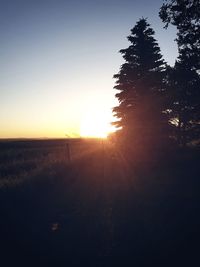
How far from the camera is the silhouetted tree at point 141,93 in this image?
2406cm

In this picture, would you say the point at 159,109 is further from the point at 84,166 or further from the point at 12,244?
the point at 12,244

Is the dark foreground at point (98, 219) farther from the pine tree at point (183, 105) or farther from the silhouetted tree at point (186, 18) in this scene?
the pine tree at point (183, 105)

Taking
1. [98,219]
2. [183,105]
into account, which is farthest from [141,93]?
[98,219]

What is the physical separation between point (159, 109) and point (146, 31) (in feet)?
23.0

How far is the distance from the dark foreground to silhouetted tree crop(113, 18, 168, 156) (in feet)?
30.4

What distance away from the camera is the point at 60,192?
38.4ft

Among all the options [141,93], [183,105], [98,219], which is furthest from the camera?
[183,105]

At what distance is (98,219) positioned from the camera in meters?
8.64

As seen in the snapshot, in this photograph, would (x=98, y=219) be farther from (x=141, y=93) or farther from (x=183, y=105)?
(x=183, y=105)

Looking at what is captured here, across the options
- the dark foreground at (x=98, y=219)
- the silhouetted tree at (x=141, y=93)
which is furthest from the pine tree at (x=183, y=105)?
the dark foreground at (x=98, y=219)

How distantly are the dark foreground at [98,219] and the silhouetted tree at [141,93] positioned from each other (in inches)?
364

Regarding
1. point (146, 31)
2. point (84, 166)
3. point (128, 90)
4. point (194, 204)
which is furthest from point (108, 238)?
point (146, 31)

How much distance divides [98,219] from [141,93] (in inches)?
694

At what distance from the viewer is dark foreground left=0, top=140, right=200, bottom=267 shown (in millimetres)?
6609
